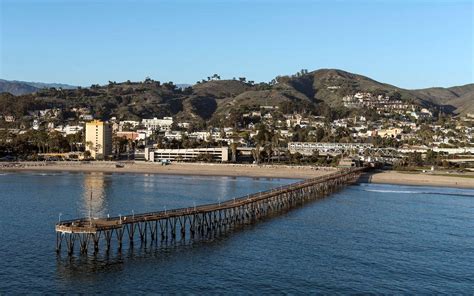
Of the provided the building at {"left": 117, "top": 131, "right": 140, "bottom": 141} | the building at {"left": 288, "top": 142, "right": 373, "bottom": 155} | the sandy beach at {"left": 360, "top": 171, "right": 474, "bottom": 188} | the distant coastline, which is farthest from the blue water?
the building at {"left": 117, "top": 131, "right": 140, "bottom": 141}

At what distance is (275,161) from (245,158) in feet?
34.5

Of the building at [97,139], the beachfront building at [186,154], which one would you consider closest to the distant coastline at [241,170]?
the beachfront building at [186,154]

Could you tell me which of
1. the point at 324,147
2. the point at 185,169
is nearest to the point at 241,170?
the point at 185,169

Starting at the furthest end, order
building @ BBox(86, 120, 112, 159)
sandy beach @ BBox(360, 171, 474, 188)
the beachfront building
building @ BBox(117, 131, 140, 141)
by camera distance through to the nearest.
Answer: building @ BBox(117, 131, 140, 141) → building @ BBox(86, 120, 112, 159) → the beachfront building → sandy beach @ BBox(360, 171, 474, 188)

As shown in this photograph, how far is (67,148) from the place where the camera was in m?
148

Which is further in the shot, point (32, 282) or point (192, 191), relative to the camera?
point (192, 191)

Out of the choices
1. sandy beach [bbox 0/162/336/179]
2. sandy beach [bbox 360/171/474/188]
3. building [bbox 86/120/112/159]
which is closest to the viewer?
sandy beach [bbox 360/171/474/188]

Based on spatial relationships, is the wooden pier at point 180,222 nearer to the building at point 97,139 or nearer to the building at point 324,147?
the building at point 324,147

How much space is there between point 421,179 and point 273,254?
62.8 m

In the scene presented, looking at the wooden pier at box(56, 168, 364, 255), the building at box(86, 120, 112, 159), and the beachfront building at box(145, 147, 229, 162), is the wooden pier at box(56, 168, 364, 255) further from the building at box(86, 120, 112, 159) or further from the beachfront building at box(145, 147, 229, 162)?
the building at box(86, 120, 112, 159)

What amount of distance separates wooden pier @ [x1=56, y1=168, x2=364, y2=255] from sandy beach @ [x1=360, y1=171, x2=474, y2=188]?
25184 millimetres

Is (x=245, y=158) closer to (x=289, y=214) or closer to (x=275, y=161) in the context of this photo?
(x=275, y=161)

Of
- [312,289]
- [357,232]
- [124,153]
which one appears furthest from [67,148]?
[312,289]

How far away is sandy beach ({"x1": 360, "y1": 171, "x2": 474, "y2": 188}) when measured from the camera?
9300 cm
